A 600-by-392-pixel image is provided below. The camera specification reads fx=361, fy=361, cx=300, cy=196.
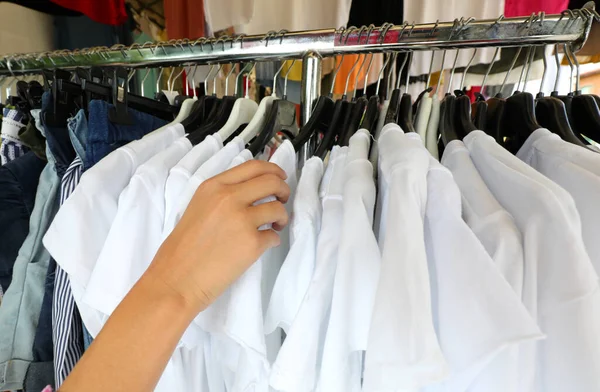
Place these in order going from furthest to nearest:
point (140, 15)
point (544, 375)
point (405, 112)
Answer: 1. point (140, 15)
2. point (405, 112)
3. point (544, 375)

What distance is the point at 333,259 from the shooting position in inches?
12.4

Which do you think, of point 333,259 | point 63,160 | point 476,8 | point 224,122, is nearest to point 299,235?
point 333,259

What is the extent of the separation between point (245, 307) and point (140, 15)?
130 cm

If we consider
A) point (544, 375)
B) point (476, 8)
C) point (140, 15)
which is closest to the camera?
point (544, 375)

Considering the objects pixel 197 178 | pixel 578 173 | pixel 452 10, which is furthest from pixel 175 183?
pixel 452 10

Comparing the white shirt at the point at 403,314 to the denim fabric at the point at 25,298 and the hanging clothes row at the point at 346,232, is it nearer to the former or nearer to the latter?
the hanging clothes row at the point at 346,232

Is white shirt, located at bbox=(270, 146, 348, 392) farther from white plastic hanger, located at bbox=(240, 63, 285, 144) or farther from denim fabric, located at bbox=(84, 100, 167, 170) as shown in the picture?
denim fabric, located at bbox=(84, 100, 167, 170)

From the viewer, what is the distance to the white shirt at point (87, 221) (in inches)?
14.9

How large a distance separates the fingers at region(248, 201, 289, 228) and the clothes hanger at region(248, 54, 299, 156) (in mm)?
132

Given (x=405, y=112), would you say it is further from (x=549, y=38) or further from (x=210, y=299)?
(x=210, y=299)

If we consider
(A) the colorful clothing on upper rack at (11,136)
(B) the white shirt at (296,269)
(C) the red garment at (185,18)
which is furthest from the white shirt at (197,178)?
(C) the red garment at (185,18)

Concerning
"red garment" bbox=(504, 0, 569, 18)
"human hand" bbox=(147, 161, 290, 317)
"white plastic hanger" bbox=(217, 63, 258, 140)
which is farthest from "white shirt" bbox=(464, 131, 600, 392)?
"red garment" bbox=(504, 0, 569, 18)

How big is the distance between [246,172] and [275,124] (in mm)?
170

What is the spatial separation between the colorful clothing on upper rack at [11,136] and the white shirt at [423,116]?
26.1 inches
